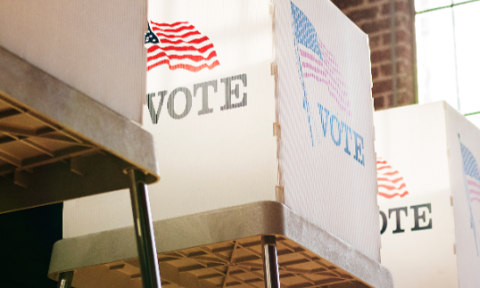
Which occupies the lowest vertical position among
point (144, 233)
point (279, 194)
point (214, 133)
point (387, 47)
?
point (144, 233)

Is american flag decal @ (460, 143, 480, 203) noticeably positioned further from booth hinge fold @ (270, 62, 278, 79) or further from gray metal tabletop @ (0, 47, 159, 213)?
gray metal tabletop @ (0, 47, 159, 213)

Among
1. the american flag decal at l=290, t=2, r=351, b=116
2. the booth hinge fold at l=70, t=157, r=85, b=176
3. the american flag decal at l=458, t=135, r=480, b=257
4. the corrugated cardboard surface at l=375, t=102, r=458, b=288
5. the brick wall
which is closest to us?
the booth hinge fold at l=70, t=157, r=85, b=176

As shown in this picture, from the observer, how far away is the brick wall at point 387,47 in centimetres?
337

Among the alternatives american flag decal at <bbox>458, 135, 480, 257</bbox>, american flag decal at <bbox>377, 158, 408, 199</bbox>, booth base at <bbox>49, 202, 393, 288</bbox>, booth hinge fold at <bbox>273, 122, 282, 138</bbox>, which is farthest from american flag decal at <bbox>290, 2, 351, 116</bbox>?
american flag decal at <bbox>458, 135, 480, 257</bbox>

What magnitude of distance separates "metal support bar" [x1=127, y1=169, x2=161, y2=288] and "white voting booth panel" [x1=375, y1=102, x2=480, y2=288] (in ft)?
4.05

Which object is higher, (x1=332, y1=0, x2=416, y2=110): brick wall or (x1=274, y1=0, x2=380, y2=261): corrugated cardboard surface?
(x1=332, y1=0, x2=416, y2=110): brick wall

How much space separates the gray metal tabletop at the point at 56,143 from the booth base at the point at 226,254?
269mm

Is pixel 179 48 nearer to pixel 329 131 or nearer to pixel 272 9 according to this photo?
pixel 272 9

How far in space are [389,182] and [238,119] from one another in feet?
3.11

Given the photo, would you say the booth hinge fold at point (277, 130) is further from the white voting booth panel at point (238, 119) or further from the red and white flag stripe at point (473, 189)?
the red and white flag stripe at point (473, 189)

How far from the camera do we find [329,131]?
1.18 m

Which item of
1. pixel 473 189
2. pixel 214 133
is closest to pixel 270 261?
pixel 214 133

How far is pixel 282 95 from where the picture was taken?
1037 mm

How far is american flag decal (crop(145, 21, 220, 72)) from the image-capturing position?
3.56ft
